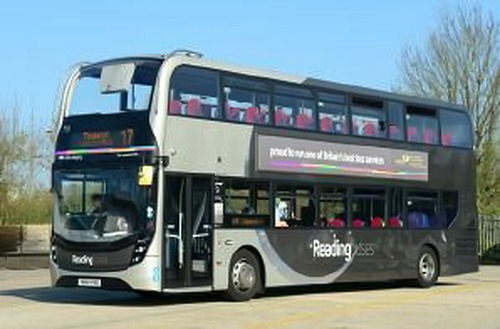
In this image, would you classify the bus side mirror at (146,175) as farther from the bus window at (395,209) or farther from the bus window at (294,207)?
the bus window at (395,209)

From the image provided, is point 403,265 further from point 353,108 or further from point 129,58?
point 129,58

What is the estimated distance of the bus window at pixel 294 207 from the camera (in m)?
18.5

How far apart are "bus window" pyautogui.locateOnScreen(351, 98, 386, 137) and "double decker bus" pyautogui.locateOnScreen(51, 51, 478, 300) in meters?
0.04

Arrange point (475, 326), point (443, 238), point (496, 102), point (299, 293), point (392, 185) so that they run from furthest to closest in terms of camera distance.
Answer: point (496, 102) < point (443, 238) < point (392, 185) < point (299, 293) < point (475, 326)

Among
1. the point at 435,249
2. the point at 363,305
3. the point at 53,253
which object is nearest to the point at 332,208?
the point at 363,305

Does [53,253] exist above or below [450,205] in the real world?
below

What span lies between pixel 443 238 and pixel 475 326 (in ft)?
29.1

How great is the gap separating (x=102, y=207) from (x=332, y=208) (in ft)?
18.2

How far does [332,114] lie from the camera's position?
19703 millimetres

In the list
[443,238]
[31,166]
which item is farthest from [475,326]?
[31,166]

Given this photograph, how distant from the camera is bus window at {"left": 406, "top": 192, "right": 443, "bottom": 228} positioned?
71.5 feet

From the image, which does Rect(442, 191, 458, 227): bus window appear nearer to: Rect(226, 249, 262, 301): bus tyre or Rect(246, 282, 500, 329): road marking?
Rect(246, 282, 500, 329): road marking

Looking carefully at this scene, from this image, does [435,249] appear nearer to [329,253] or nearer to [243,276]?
[329,253]

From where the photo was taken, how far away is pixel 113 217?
53.0ft
